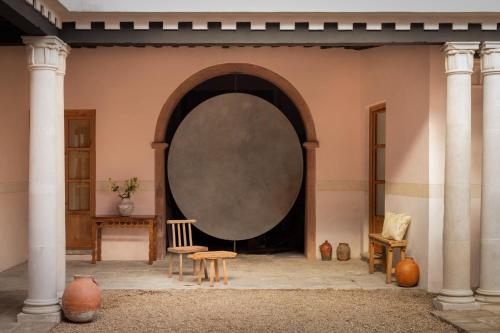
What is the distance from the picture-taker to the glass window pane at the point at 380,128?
380 inches

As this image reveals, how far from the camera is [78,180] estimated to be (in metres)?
10.2

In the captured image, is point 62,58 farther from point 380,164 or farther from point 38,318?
point 380,164

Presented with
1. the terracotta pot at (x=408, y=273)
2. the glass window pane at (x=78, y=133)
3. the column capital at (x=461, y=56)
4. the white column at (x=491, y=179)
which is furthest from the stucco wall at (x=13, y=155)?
the white column at (x=491, y=179)

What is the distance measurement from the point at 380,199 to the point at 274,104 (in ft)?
8.08

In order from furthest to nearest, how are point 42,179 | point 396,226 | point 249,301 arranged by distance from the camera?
point 396,226
point 249,301
point 42,179

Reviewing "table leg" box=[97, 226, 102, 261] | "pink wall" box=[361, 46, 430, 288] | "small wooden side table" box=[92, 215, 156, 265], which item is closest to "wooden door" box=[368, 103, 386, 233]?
"pink wall" box=[361, 46, 430, 288]

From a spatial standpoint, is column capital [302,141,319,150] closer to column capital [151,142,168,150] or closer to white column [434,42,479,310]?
column capital [151,142,168,150]

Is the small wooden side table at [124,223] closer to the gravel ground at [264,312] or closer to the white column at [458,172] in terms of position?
the gravel ground at [264,312]

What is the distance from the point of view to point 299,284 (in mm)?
8133

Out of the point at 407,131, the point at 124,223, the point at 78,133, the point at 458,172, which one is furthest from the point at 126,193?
the point at 458,172

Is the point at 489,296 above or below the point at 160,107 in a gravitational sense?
below

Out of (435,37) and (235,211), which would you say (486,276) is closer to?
(435,37)

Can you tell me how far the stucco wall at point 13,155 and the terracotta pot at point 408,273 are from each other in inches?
190

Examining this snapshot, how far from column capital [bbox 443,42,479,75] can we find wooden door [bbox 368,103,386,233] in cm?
266
